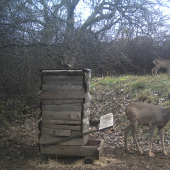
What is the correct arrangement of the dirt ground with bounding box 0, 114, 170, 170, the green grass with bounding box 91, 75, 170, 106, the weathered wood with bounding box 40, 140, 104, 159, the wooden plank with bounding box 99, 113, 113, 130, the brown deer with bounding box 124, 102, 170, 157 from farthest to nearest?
the green grass with bounding box 91, 75, 170, 106, the brown deer with bounding box 124, 102, 170, 157, the weathered wood with bounding box 40, 140, 104, 159, the dirt ground with bounding box 0, 114, 170, 170, the wooden plank with bounding box 99, 113, 113, 130

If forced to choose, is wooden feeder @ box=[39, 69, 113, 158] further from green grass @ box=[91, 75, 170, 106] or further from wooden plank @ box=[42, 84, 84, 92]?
green grass @ box=[91, 75, 170, 106]

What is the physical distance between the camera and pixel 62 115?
548cm

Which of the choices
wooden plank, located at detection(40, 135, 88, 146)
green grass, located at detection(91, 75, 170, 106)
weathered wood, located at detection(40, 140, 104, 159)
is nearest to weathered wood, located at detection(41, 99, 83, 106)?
wooden plank, located at detection(40, 135, 88, 146)

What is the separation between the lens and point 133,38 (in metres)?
15.8

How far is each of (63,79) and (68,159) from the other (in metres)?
1.94

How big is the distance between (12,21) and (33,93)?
377 centimetres

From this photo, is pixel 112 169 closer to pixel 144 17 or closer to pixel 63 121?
pixel 63 121

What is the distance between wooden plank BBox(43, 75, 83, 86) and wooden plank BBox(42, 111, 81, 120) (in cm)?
70

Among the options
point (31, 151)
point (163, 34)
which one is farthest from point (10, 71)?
point (163, 34)

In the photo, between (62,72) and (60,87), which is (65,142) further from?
(62,72)

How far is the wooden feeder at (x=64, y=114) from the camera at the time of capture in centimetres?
540

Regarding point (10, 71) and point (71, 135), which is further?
point (10, 71)

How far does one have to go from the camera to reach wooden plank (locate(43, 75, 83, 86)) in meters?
5.50

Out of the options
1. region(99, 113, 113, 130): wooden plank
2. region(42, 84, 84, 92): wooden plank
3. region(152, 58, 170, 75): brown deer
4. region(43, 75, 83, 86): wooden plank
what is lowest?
region(99, 113, 113, 130): wooden plank
